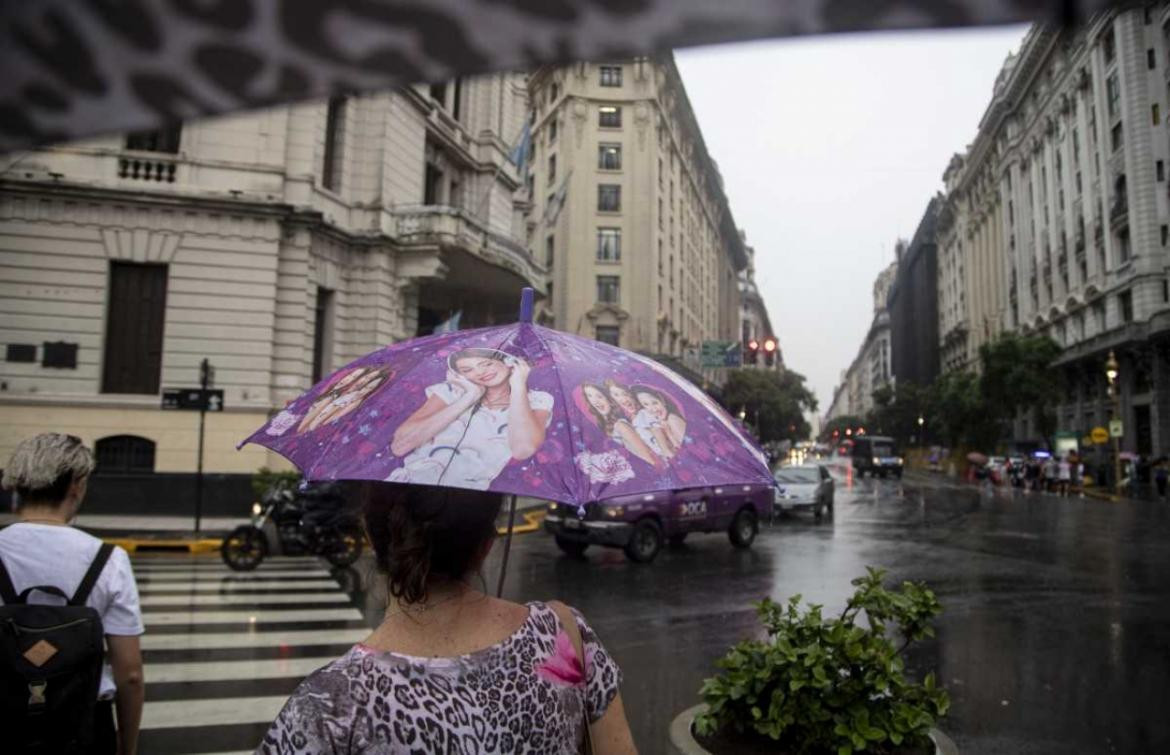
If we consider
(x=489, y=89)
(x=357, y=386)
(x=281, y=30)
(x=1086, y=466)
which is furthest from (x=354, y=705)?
(x=1086, y=466)

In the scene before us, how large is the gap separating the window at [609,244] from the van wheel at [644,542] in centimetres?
3525

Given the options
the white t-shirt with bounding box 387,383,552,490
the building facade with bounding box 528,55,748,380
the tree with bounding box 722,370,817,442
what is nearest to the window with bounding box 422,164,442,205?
the building facade with bounding box 528,55,748,380

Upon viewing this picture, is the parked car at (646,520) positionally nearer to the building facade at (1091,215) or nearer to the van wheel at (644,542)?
the van wheel at (644,542)

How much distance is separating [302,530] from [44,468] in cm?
1069

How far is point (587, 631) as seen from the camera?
1931mm

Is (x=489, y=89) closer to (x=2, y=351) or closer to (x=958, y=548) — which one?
(x=2, y=351)

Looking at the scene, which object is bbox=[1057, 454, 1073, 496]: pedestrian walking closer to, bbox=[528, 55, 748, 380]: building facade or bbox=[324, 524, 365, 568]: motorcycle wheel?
bbox=[528, 55, 748, 380]: building facade

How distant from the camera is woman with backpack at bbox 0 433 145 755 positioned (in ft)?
7.85

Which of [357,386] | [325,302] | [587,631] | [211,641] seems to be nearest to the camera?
[587,631]

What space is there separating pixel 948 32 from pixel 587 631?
5.29ft

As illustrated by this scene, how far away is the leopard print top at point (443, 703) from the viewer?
5.00 ft

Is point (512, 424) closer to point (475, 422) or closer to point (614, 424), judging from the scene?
point (475, 422)

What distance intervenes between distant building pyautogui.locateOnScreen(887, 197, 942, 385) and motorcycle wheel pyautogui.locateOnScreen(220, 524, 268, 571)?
102625 millimetres

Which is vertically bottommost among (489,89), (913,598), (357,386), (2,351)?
(913,598)
